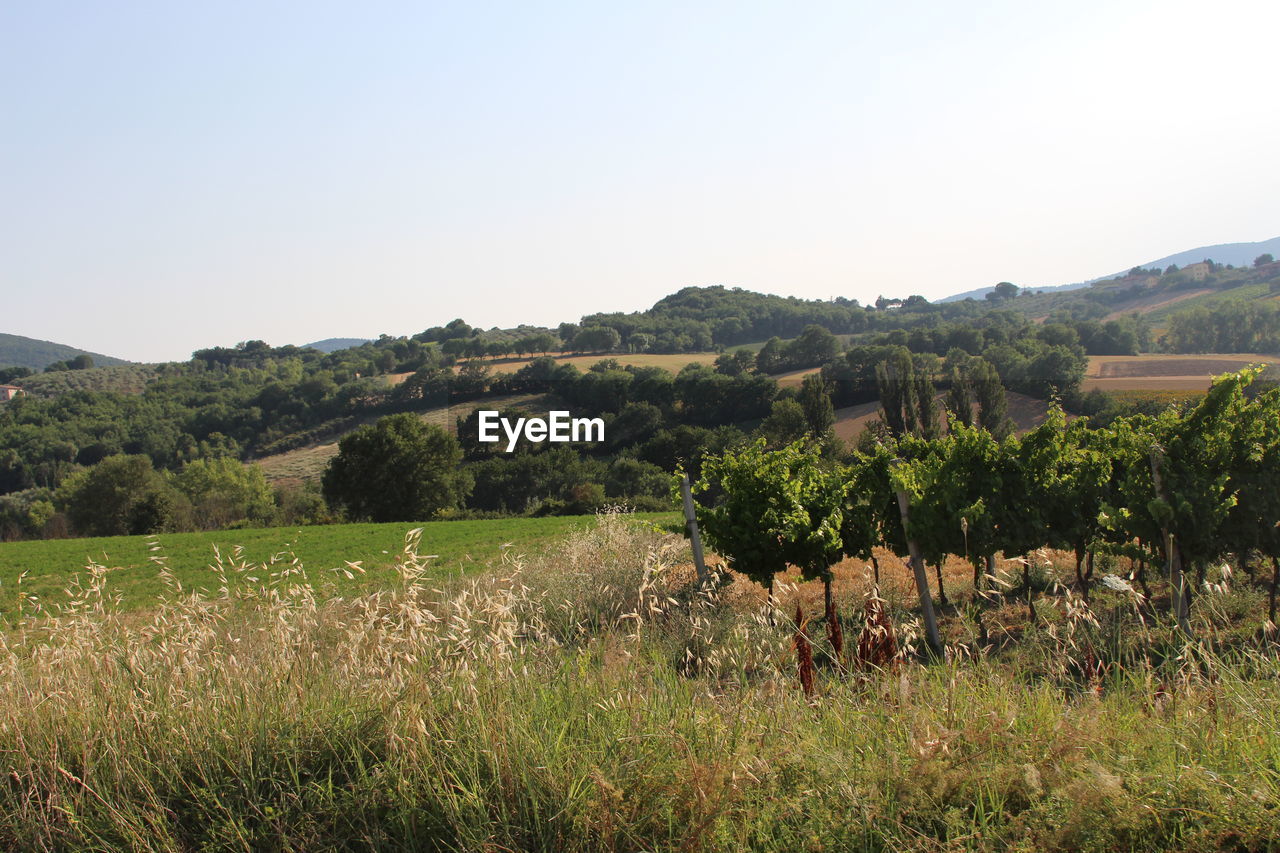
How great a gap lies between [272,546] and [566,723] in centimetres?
2471

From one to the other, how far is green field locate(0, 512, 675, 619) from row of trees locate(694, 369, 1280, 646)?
6991 millimetres

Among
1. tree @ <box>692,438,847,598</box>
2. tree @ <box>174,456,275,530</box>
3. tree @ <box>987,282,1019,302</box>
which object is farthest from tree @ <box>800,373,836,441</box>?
tree @ <box>987,282,1019,302</box>

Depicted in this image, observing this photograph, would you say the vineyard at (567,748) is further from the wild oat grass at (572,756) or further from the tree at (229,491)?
the tree at (229,491)

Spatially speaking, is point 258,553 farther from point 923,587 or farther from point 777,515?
point 923,587

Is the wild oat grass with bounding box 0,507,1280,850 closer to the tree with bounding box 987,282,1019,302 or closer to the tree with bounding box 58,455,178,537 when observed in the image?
the tree with bounding box 58,455,178,537

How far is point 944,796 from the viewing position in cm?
257

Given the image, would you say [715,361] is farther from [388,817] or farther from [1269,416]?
[388,817]

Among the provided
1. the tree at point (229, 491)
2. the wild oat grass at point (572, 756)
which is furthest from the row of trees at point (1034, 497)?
the tree at point (229, 491)

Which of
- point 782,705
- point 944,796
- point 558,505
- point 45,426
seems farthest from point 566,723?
point 45,426

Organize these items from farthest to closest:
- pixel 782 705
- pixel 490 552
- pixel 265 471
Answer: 1. pixel 265 471
2. pixel 490 552
3. pixel 782 705

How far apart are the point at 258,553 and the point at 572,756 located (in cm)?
2292

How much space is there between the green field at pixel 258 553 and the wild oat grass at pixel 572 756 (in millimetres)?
11821

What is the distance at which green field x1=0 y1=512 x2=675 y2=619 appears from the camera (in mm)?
17266

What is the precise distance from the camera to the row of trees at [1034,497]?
7301 millimetres
